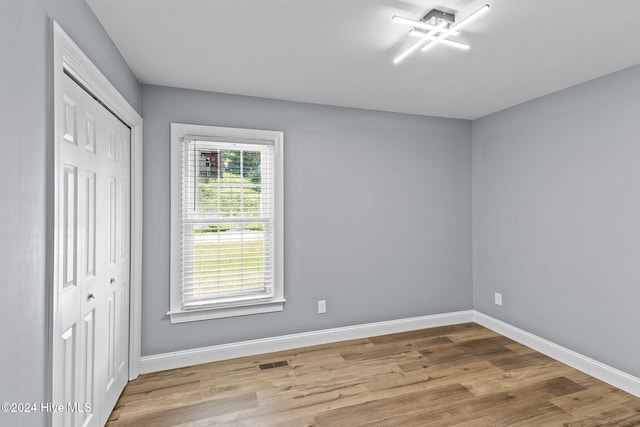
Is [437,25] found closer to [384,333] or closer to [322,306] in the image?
[322,306]

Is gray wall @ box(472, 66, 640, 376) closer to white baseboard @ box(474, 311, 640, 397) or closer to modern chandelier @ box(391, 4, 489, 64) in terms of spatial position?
white baseboard @ box(474, 311, 640, 397)

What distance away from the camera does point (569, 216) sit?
296cm

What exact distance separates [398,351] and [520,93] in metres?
2.73

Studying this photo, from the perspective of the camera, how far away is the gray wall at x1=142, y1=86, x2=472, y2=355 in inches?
114

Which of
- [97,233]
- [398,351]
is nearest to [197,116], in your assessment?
[97,233]

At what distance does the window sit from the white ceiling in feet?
1.60

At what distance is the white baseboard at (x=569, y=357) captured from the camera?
2543 mm

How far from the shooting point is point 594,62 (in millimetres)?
2428

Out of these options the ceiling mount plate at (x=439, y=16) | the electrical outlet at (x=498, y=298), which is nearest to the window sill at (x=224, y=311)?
the electrical outlet at (x=498, y=298)

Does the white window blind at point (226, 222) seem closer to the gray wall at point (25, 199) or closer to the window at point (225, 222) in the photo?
the window at point (225, 222)

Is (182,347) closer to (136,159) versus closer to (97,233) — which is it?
(97,233)

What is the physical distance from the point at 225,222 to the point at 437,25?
2.28 m

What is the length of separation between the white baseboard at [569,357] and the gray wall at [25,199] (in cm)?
370

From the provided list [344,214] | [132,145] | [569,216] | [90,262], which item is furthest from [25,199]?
[569,216]
